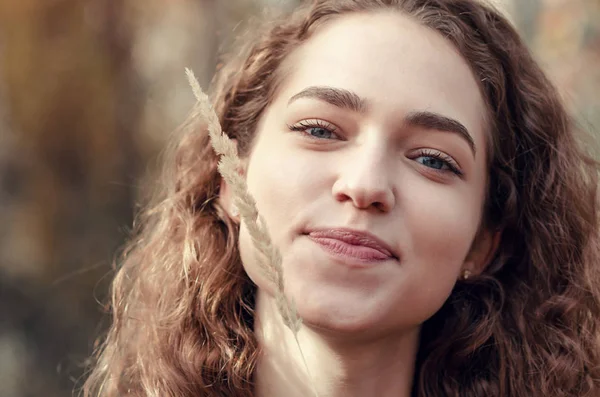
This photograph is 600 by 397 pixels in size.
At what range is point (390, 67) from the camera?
2.64 metres

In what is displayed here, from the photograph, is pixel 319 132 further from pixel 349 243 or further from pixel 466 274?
pixel 466 274

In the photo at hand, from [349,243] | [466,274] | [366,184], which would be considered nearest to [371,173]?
[366,184]

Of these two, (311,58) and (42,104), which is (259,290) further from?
(42,104)

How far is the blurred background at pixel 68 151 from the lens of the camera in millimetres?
7438

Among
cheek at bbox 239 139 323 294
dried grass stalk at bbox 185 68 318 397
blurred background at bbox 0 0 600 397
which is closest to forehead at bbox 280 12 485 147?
cheek at bbox 239 139 323 294

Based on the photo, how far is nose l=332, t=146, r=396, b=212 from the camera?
8.02 feet

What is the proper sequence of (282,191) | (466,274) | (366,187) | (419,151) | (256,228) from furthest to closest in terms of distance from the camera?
1. (466,274)
2. (419,151)
3. (282,191)
4. (366,187)
5. (256,228)

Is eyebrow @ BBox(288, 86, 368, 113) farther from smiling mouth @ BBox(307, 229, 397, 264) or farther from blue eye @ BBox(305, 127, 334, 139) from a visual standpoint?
smiling mouth @ BBox(307, 229, 397, 264)

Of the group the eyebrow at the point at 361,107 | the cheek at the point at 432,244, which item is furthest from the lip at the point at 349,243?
the eyebrow at the point at 361,107

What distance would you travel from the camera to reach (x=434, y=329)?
3145mm

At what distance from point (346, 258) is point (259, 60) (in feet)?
3.17

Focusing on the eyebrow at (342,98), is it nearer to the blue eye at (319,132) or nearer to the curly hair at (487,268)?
the blue eye at (319,132)

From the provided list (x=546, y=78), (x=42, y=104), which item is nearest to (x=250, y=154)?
(x=546, y=78)

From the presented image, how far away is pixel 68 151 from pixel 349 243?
569 centimetres
